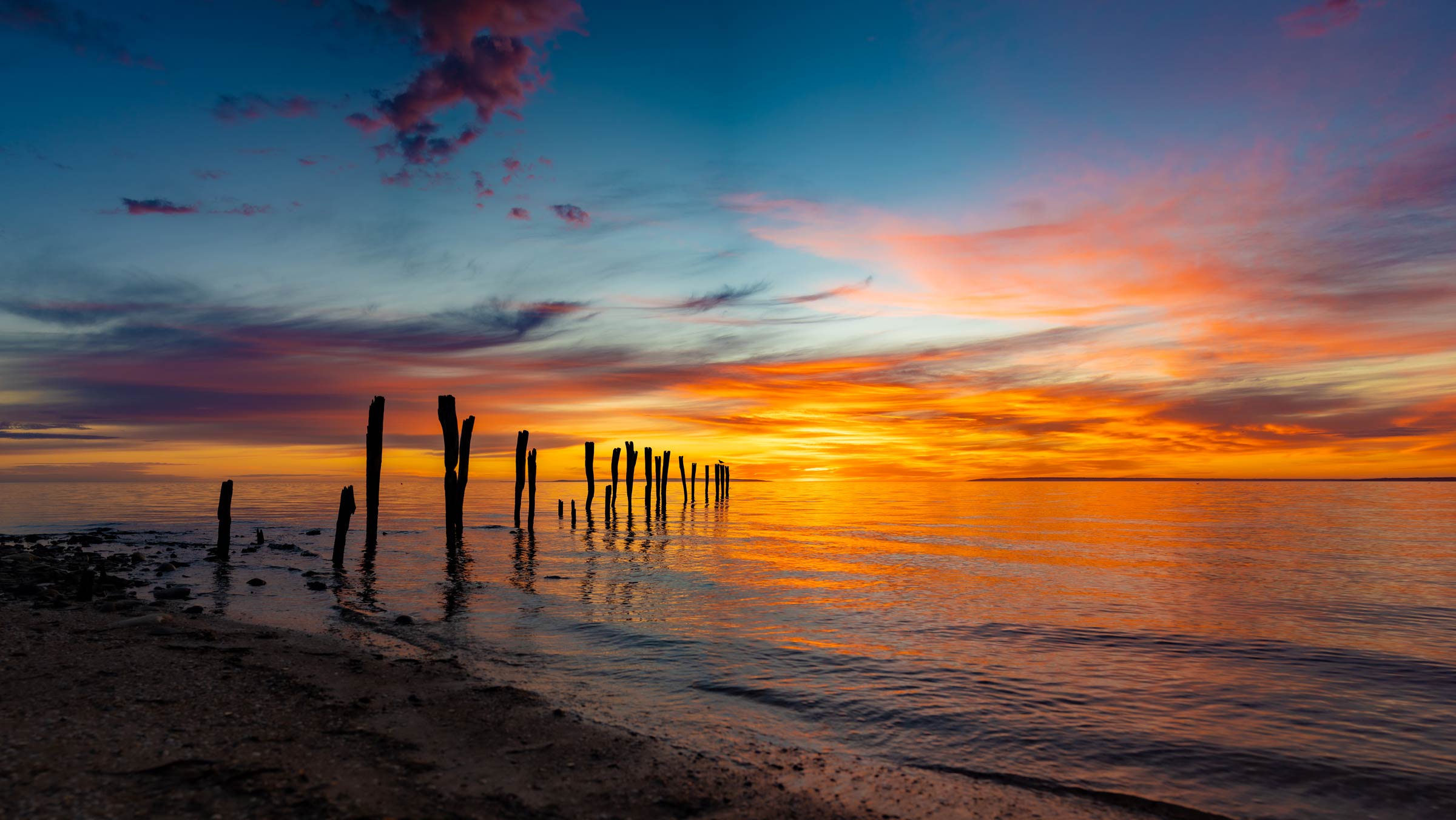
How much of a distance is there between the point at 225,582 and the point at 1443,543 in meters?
48.1

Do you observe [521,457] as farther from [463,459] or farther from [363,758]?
[363,758]

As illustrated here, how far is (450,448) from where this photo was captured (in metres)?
25.0

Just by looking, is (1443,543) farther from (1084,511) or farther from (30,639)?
(30,639)

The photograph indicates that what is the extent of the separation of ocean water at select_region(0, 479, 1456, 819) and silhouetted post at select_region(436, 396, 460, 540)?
5.02 ft

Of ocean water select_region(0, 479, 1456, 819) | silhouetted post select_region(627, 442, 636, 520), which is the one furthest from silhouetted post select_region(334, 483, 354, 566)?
silhouetted post select_region(627, 442, 636, 520)

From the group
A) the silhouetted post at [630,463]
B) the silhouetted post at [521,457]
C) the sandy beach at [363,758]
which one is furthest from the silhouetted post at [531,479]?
the sandy beach at [363,758]

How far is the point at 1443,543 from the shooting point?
31594mm

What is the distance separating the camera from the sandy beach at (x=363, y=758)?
523cm

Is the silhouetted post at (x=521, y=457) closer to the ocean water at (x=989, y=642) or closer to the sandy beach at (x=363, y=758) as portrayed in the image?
the ocean water at (x=989, y=642)

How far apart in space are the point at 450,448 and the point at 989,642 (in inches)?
770

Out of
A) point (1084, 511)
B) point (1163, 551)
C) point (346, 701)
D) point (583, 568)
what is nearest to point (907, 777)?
point (346, 701)

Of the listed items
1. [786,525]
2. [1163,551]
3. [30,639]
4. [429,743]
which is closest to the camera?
[429,743]

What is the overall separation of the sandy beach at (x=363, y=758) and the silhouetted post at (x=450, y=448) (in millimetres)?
14921

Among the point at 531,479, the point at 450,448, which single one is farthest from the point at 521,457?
the point at 450,448
